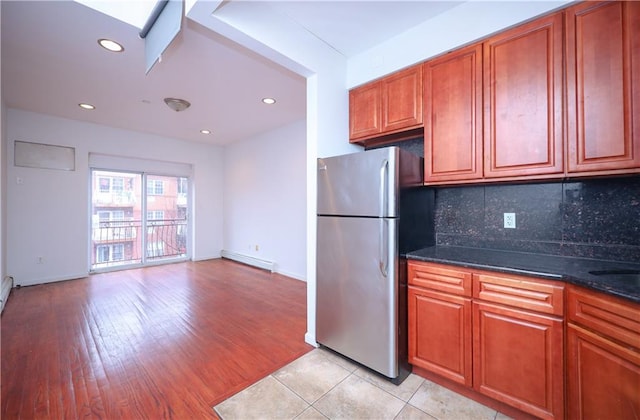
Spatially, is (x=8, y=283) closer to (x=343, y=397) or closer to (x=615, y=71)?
(x=343, y=397)

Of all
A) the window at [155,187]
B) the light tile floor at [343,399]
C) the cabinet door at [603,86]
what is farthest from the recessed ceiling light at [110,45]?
the window at [155,187]

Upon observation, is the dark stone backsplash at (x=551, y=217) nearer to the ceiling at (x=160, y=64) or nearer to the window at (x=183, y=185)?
the ceiling at (x=160, y=64)

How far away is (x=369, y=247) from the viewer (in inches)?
70.6

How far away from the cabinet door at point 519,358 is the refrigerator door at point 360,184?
0.84 m

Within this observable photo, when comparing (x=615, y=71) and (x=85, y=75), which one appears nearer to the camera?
(x=615, y=71)

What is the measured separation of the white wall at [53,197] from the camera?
3.75m

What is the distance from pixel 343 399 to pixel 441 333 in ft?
2.49

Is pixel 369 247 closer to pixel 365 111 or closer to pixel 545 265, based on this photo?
pixel 545 265

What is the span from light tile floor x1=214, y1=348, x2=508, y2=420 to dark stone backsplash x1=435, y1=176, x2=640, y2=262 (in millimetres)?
1108

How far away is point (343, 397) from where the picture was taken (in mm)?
1631

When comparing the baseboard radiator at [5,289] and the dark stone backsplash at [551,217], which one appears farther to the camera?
the baseboard radiator at [5,289]

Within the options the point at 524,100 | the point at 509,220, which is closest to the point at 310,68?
the point at 524,100

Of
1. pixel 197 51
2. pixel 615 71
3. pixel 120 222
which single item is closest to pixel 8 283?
pixel 120 222

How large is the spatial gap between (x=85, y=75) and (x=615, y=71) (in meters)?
4.34
